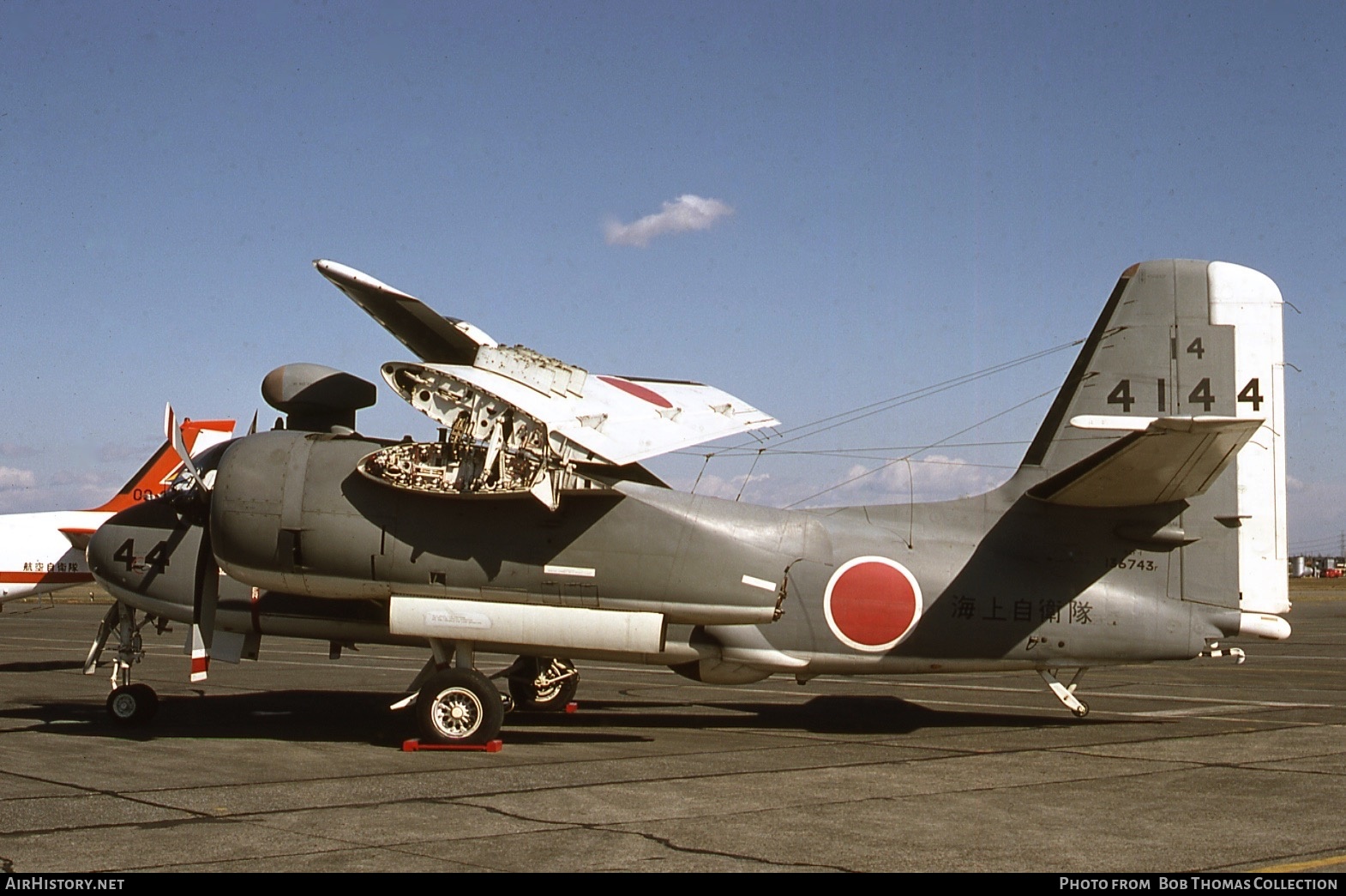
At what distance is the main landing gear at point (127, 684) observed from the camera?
1783cm

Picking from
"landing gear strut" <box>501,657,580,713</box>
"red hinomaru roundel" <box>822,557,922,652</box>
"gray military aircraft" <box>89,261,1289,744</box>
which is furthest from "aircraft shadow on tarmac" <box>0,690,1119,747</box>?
"red hinomaru roundel" <box>822,557,922,652</box>

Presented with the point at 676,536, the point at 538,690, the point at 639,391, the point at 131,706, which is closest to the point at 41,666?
the point at 131,706

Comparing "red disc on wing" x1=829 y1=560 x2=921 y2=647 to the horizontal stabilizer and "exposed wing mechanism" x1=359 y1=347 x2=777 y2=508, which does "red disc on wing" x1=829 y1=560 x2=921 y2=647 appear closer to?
the horizontal stabilizer

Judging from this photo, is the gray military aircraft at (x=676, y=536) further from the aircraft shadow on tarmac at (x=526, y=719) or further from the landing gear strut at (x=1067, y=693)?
the aircraft shadow on tarmac at (x=526, y=719)

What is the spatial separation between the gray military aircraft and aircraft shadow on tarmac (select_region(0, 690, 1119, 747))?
3.60ft

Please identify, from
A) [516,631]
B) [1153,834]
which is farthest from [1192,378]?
[516,631]

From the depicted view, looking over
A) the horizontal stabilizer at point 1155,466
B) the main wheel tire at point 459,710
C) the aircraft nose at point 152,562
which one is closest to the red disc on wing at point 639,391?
the main wheel tire at point 459,710

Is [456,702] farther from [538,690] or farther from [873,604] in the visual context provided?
[873,604]

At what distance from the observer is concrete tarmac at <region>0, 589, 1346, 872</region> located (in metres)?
9.62

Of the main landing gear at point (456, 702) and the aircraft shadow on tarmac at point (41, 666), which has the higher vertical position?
the main landing gear at point (456, 702)

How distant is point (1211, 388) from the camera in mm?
17469

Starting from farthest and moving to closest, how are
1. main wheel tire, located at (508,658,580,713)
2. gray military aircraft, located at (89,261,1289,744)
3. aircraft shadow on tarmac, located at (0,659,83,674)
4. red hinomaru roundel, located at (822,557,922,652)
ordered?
aircraft shadow on tarmac, located at (0,659,83,674) < main wheel tire, located at (508,658,580,713) < red hinomaru roundel, located at (822,557,922,652) < gray military aircraft, located at (89,261,1289,744)

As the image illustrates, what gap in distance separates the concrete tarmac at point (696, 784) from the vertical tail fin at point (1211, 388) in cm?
233

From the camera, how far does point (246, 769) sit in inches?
551
